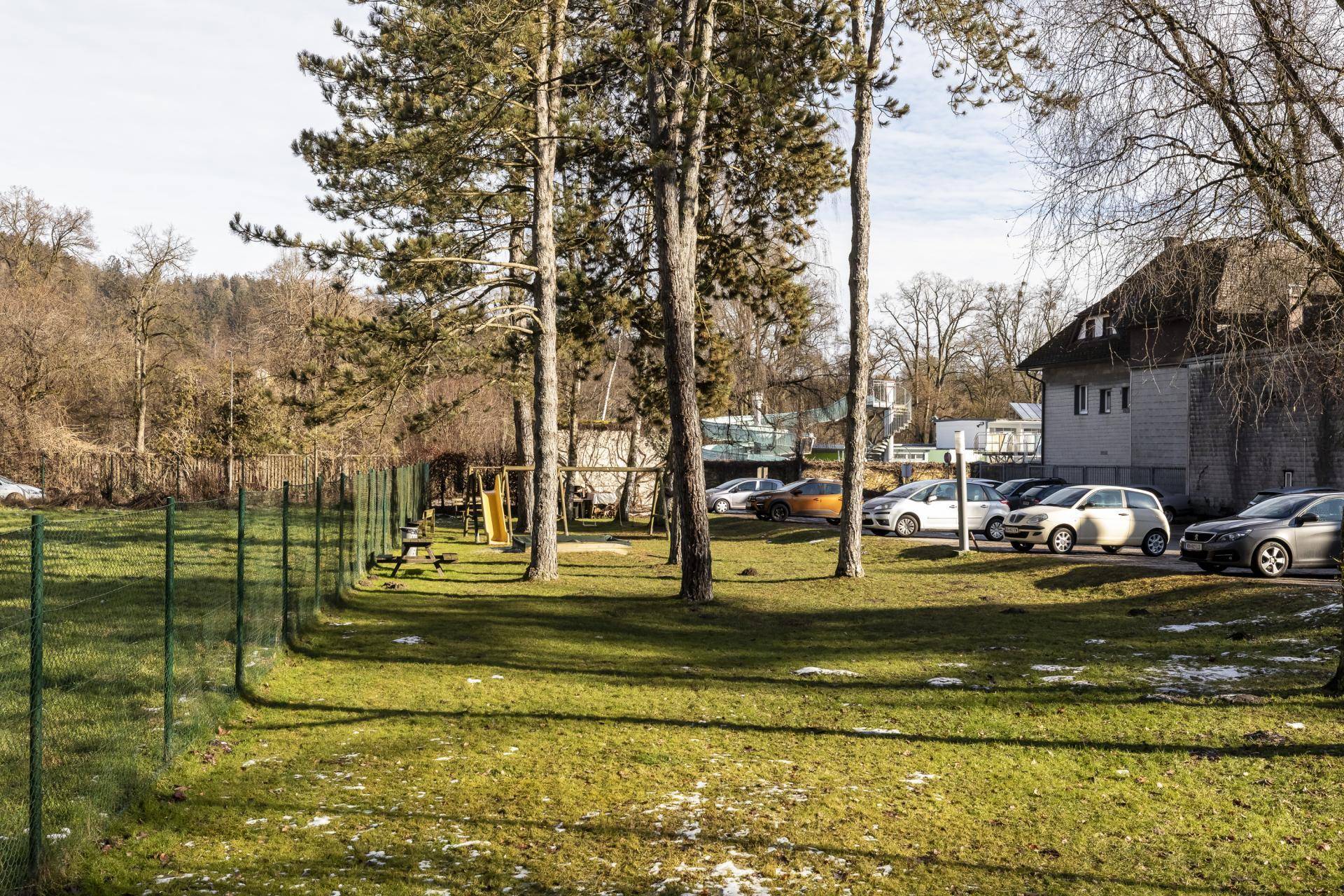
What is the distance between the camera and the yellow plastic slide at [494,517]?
87.7 feet

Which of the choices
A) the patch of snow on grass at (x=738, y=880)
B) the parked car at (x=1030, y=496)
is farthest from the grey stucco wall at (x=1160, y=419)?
the patch of snow on grass at (x=738, y=880)

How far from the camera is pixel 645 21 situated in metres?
18.1

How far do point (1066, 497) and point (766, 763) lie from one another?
62.5 ft

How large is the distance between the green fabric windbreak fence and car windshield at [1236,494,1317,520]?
1604 cm

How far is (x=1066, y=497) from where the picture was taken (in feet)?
82.8

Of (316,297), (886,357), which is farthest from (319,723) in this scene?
(886,357)

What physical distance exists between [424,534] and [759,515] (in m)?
15.1

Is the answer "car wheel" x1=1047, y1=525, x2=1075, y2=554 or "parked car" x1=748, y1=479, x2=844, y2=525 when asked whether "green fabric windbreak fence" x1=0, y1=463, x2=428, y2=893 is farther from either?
"parked car" x1=748, y1=479, x2=844, y2=525

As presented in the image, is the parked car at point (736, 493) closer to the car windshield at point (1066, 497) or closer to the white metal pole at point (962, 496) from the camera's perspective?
the car windshield at point (1066, 497)

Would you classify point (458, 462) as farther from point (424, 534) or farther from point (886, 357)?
point (886, 357)

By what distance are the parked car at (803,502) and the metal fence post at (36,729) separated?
3412cm

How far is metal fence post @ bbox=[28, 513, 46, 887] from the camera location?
5297 millimetres

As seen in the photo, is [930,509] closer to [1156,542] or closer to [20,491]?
[1156,542]

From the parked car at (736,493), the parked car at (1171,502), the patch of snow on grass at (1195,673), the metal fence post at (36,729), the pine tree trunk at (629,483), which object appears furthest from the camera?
the parked car at (736,493)
